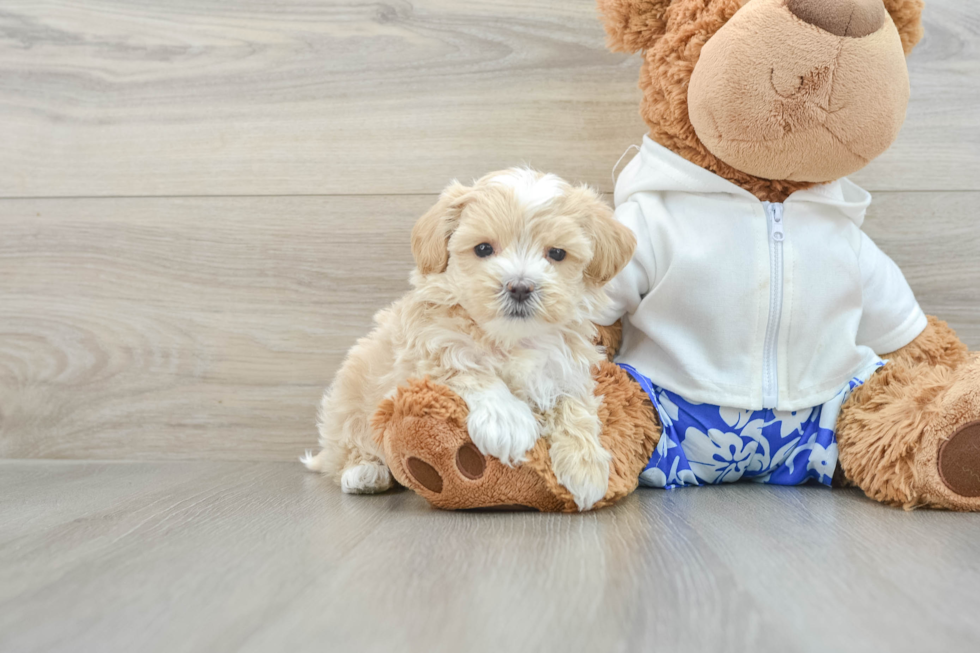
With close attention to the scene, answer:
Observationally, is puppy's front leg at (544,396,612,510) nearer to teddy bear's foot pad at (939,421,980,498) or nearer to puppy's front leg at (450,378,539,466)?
puppy's front leg at (450,378,539,466)

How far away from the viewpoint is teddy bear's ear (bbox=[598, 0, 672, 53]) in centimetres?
101

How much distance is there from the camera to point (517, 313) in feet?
2.70

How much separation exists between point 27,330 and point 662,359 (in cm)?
108

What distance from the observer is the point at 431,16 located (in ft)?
4.12

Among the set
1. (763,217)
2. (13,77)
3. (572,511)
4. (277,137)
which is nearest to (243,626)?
(572,511)

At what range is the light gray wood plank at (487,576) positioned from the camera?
531mm

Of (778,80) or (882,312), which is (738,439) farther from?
(778,80)

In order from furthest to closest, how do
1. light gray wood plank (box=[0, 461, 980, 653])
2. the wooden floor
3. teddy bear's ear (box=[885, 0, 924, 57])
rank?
the wooden floor → teddy bear's ear (box=[885, 0, 924, 57]) → light gray wood plank (box=[0, 461, 980, 653])

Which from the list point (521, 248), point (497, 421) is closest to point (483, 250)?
point (521, 248)

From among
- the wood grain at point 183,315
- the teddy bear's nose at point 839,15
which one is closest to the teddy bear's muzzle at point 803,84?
the teddy bear's nose at point 839,15

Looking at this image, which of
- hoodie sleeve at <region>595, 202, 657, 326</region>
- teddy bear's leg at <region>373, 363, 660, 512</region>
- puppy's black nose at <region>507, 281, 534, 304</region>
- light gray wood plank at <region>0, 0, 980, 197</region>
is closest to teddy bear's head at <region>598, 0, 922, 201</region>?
hoodie sleeve at <region>595, 202, 657, 326</region>

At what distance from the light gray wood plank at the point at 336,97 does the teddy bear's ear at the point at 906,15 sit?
0.83 ft

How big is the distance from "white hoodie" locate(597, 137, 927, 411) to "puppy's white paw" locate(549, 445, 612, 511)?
20cm

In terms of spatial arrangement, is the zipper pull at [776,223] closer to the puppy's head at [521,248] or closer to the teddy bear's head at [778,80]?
the teddy bear's head at [778,80]
